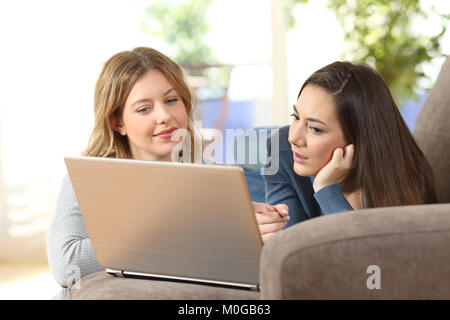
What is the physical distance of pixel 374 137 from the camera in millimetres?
1337

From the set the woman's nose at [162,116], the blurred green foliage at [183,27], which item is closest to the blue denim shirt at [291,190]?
the woman's nose at [162,116]

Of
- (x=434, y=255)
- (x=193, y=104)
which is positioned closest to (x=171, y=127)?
(x=193, y=104)

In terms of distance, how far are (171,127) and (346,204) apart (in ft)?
1.61

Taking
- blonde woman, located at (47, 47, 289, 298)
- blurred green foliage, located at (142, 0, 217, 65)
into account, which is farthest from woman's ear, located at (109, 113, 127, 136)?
blurred green foliage, located at (142, 0, 217, 65)

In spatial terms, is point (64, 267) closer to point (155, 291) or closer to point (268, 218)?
point (155, 291)

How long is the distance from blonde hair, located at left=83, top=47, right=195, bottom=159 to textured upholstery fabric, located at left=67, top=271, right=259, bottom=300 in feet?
1.86

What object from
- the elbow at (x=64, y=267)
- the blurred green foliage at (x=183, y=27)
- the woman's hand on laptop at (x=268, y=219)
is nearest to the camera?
the woman's hand on laptop at (x=268, y=219)

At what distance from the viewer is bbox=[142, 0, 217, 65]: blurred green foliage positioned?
3.62 metres

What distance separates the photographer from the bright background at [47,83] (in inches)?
124

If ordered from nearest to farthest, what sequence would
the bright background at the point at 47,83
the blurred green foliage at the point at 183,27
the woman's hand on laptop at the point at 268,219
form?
the woman's hand on laptop at the point at 268,219, the bright background at the point at 47,83, the blurred green foliage at the point at 183,27

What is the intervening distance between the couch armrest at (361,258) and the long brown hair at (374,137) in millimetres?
Answer: 344

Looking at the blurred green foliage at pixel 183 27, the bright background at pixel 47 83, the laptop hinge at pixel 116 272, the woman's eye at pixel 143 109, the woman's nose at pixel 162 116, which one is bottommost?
the laptop hinge at pixel 116 272

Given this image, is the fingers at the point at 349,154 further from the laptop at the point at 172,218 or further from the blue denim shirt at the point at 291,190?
the laptop at the point at 172,218

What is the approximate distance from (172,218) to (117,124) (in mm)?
680
